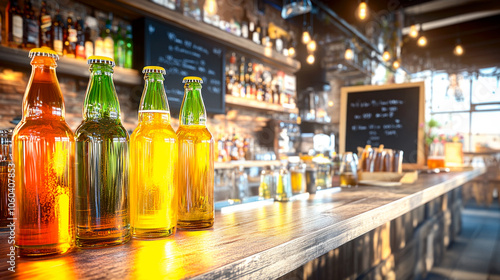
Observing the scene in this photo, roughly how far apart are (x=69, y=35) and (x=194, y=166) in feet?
6.74

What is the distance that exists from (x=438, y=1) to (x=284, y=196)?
6.50 meters

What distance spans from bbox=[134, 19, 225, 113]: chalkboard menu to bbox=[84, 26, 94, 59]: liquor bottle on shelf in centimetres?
34

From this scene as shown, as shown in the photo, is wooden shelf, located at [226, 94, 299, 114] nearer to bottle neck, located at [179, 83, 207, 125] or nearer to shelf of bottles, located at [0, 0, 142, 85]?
shelf of bottles, located at [0, 0, 142, 85]

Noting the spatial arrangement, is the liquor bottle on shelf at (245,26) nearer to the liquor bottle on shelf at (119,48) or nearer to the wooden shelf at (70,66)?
the liquor bottle on shelf at (119,48)

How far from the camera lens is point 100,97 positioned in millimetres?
592

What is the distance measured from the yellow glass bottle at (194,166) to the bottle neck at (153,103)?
0.07 meters

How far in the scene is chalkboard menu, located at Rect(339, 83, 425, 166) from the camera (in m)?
2.40

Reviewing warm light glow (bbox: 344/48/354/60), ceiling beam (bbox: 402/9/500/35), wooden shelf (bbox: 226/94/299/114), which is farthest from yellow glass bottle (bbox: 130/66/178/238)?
ceiling beam (bbox: 402/9/500/35)

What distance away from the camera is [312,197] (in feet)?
4.04

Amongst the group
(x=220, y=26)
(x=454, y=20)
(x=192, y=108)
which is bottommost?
(x=192, y=108)

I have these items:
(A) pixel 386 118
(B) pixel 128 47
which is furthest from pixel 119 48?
(A) pixel 386 118

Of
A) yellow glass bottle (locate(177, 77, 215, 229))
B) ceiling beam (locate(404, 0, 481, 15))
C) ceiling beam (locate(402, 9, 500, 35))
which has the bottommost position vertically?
yellow glass bottle (locate(177, 77, 215, 229))

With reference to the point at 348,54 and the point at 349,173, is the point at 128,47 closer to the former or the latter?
the point at 349,173

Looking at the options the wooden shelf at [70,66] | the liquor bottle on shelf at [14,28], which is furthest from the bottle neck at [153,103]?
the liquor bottle on shelf at [14,28]
